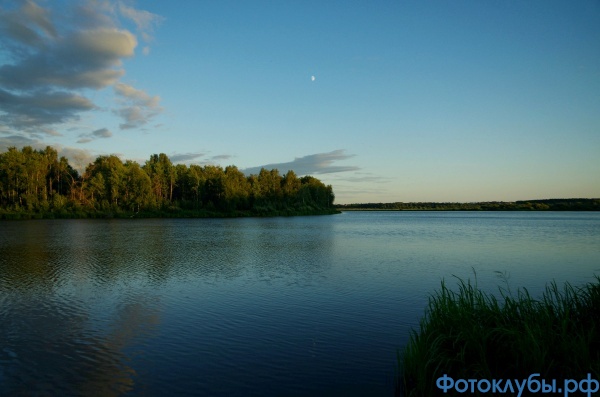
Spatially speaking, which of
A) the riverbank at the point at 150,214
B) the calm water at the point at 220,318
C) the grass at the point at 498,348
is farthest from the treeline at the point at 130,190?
the grass at the point at 498,348

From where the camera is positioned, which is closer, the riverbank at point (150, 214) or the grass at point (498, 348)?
the grass at point (498, 348)

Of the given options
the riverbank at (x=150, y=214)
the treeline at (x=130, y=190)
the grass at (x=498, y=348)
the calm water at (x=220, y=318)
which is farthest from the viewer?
the treeline at (x=130, y=190)

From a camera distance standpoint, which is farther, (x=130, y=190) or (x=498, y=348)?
(x=130, y=190)

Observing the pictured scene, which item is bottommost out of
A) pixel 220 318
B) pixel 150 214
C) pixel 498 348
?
pixel 220 318

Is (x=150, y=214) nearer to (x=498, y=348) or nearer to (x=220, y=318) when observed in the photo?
(x=220, y=318)

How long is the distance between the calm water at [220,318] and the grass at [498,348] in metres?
0.97

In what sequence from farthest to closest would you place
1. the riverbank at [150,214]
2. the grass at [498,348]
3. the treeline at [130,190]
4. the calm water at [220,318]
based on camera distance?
the treeline at [130,190], the riverbank at [150,214], the calm water at [220,318], the grass at [498,348]

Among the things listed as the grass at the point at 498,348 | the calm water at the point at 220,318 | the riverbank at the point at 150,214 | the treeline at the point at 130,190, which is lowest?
the calm water at the point at 220,318

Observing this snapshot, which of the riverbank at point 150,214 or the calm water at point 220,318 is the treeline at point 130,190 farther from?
the calm water at point 220,318

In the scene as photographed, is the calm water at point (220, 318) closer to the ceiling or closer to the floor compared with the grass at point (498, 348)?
closer to the floor

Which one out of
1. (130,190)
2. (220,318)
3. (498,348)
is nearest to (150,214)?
(130,190)

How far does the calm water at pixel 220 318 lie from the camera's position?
8.24m

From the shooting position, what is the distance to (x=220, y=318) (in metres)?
12.7

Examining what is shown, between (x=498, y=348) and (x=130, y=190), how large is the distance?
106 meters
